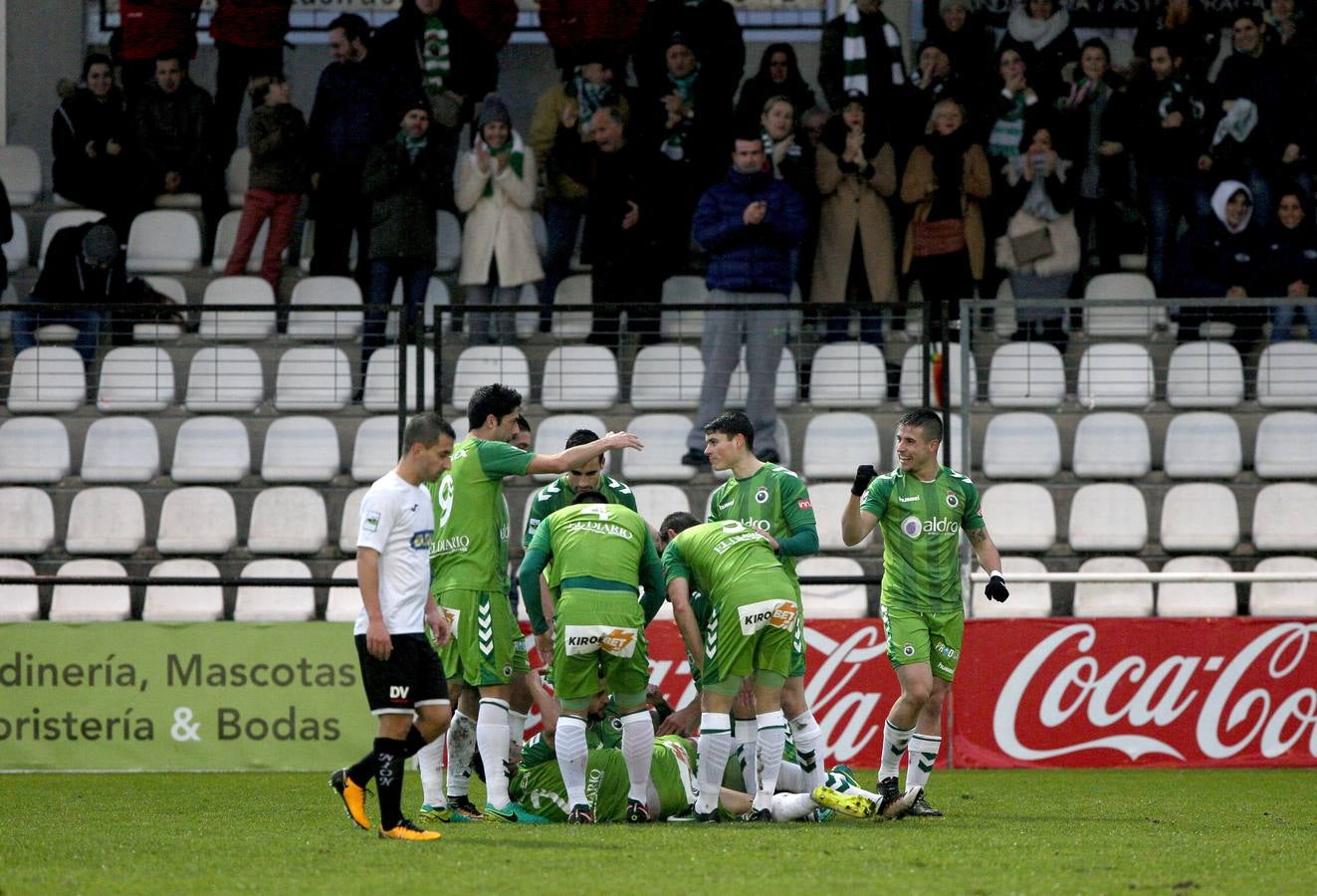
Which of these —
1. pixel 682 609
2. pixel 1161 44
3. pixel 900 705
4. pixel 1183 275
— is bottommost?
pixel 900 705

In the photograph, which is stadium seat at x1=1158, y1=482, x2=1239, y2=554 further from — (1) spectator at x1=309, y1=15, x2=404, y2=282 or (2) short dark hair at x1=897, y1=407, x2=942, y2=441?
(1) spectator at x1=309, y1=15, x2=404, y2=282

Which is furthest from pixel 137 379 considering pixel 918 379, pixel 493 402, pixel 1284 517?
pixel 1284 517

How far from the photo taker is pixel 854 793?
8602 mm

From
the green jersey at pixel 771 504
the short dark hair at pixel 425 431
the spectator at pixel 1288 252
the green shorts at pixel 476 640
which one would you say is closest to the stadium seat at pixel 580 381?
the green jersey at pixel 771 504

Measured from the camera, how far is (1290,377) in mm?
14594

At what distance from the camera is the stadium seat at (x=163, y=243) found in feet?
54.2

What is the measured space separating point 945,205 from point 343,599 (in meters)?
6.00

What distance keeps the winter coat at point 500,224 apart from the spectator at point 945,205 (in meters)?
3.29

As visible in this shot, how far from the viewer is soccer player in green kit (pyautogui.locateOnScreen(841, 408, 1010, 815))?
9.27 meters

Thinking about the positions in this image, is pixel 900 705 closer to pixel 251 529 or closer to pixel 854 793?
pixel 854 793

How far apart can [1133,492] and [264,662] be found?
22.9 ft

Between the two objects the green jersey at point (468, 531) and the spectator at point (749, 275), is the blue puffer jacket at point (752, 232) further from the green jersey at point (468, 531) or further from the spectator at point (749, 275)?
the green jersey at point (468, 531)

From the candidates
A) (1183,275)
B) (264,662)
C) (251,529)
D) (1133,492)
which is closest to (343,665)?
(264,662)

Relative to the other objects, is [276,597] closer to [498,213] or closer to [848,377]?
[498,213]
